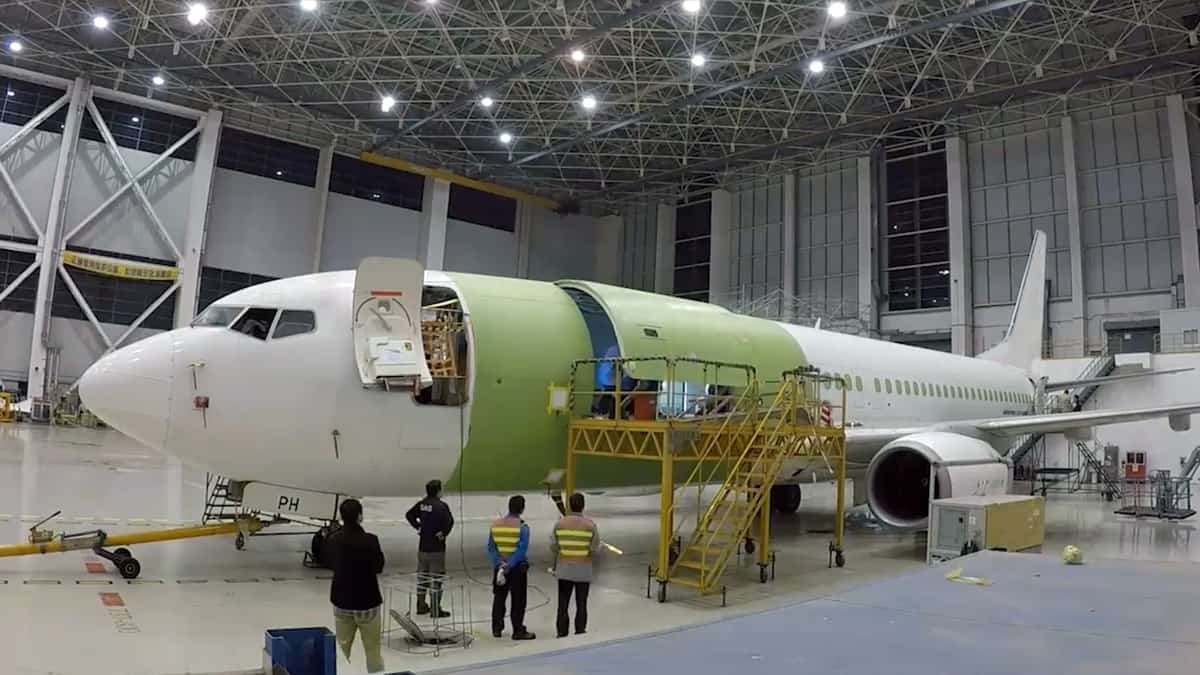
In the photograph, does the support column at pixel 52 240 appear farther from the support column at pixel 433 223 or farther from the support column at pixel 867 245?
the support column at pixel 867 245

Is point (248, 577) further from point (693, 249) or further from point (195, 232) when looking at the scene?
point (693, 249)

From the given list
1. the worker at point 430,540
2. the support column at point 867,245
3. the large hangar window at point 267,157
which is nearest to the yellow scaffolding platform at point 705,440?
the worker at point 430,540

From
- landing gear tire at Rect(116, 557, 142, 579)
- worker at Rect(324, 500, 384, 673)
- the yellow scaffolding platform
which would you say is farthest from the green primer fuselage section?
worker at Rect(324, 500, 384, 673)

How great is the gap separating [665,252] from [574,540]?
3899 centimetres

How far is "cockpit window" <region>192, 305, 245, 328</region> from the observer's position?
887cm

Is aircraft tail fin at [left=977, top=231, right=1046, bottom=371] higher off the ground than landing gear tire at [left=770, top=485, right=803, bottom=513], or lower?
higher

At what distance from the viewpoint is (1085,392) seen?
27.9 m

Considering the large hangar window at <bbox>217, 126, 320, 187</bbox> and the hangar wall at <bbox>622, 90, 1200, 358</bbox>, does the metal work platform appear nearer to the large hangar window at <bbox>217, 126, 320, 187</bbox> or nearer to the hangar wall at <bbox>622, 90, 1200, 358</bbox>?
the hangar wall at <bbox>622, 90, 1200, 358</bbox>

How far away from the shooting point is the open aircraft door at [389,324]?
28.0 feet

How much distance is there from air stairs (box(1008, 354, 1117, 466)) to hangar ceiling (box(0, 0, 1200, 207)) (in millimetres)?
9909

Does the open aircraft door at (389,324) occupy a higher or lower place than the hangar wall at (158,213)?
lower

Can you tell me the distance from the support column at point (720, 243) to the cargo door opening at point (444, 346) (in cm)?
3325

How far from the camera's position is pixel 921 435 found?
42.0 ft

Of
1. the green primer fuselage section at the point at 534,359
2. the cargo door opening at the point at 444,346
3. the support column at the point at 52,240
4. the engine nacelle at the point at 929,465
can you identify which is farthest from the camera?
the support column at the point at 52,240
